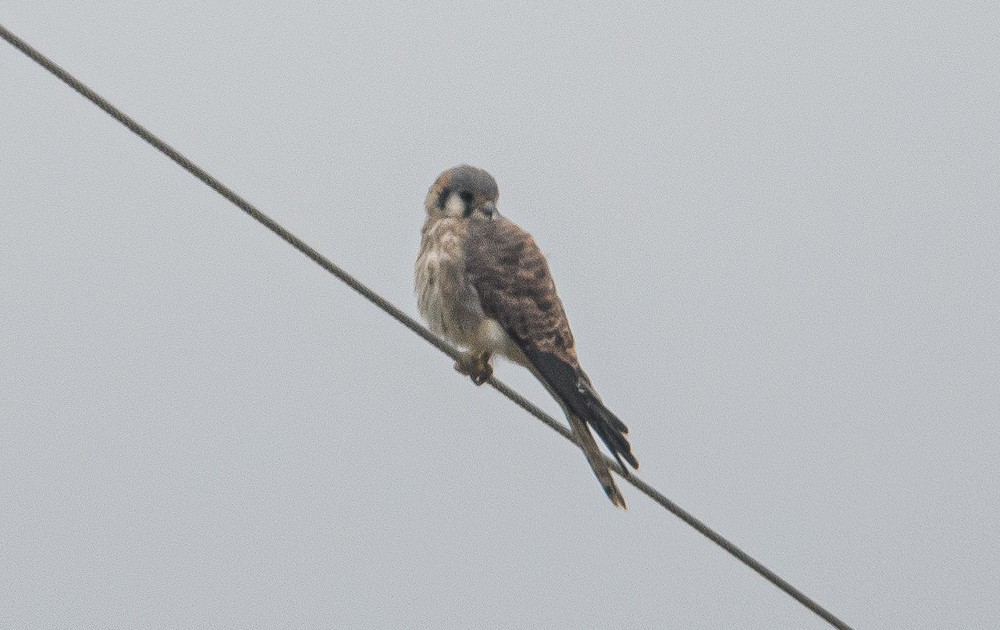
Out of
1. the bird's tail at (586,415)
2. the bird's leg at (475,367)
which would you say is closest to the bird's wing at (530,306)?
the bird's tail at (586,415)

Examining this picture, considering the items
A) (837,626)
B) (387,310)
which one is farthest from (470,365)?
(837,626)

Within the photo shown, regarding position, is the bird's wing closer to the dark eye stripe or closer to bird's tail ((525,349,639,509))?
bird's tail ((525,349,639,509))

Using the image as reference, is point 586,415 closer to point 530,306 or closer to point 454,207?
point 530,306

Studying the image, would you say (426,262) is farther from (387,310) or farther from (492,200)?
(387,310)

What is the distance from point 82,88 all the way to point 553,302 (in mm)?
2485

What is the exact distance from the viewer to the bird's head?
5.43 m

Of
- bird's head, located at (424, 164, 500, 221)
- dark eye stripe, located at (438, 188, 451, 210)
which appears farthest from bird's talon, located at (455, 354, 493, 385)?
dark eye stripe, located at (438, 188, 451, 210)

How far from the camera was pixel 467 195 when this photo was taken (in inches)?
215

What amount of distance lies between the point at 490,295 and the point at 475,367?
0.87 feet

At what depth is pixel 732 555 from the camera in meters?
3.49

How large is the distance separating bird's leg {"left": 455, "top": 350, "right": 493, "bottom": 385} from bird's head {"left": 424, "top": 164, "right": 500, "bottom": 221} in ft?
1.87

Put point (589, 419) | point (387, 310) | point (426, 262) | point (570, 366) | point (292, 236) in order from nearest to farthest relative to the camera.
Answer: point (292, 236), point (387, 310), point (589, 419), point (570, 366), point (426, 262)

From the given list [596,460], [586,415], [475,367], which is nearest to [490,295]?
[475,367]

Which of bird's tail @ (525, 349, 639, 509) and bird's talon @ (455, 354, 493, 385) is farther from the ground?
bird's talon @ (455, 354, 493, 385)
